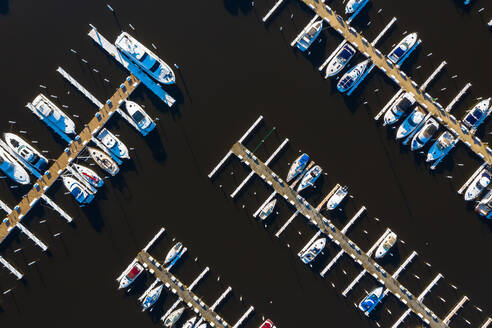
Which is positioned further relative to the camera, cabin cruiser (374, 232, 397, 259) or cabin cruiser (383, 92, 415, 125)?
cabin cruiser (374, 232, 397, 259)

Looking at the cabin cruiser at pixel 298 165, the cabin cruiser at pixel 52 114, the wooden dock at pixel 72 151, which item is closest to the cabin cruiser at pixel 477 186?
the cabin cruiser at pixel 298 165

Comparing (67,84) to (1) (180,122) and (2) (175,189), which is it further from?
(2) (175,189)

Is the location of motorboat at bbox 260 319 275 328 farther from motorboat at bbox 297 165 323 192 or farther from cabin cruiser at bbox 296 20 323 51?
cabin cruiser at bbox 296 20 323 51

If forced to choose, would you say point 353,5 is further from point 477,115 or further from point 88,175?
point 88,175

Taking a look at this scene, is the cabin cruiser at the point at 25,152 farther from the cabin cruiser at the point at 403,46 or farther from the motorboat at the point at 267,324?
the cabin cruiser at the point at 403,46

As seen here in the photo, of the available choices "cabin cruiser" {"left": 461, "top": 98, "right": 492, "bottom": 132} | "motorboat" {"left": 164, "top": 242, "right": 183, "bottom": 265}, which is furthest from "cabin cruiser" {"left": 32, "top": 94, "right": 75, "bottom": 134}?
"cabin cruiser" {"left": 461, "top": 98, "right": 492, "bottom": 132}

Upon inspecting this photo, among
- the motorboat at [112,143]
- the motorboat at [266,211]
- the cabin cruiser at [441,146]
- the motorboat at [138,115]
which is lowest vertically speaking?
the motorboat at [112,143]

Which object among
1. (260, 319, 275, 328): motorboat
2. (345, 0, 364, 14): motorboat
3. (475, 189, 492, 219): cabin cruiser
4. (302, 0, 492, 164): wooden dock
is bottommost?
(260, 319, 275, 328): motorboat
